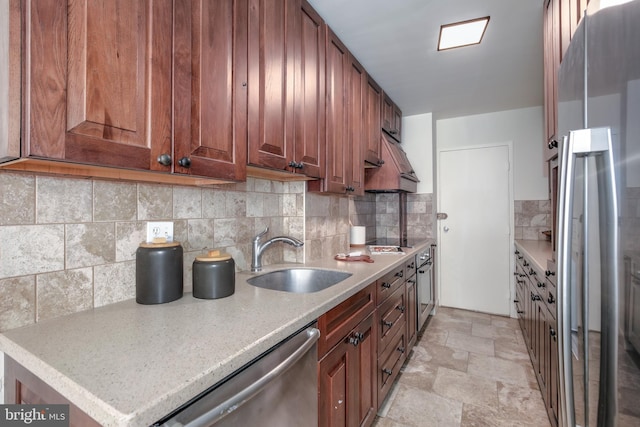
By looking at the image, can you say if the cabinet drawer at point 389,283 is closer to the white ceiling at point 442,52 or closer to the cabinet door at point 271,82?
the cabinet door at point 271,82

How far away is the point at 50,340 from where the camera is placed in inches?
30.8

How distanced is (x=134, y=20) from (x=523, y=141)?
3872 mm

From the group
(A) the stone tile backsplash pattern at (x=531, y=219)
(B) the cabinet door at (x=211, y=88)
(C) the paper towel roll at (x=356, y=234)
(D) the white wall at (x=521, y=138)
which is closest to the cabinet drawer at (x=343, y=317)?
(B) the cabinet door at (x=211, y=88)

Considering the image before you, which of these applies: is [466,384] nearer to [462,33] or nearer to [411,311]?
[411,311]

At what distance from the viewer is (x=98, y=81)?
77cm

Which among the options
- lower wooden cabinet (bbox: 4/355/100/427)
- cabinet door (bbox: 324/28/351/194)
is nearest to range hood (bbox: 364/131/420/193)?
cabinet door (bbox: 324/28/351/194)

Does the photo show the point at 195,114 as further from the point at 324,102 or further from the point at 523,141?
the point at 523,141

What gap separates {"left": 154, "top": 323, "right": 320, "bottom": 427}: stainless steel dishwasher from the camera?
63cm

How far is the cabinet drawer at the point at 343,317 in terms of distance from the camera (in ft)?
3.72

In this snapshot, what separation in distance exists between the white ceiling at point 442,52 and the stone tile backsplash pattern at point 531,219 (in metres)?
1.11

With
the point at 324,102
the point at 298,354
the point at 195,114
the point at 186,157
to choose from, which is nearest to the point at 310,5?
the point at 324,102

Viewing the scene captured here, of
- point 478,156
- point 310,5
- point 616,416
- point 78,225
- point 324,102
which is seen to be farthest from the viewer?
point 478,156

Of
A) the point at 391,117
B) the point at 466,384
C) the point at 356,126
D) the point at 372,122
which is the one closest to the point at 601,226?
the point at 356,126

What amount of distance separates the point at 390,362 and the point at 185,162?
175cm
